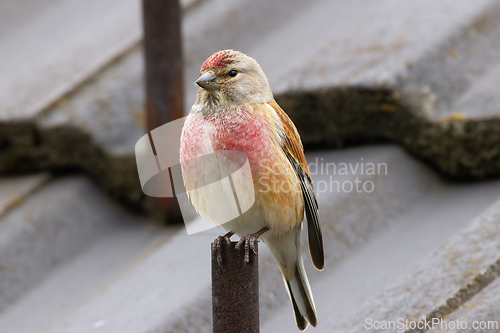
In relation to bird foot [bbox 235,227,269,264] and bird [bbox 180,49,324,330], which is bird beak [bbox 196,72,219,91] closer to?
bird [bbox 180,49,324,330]

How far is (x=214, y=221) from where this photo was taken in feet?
7.40

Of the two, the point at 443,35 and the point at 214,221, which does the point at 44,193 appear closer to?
the point at 214,221

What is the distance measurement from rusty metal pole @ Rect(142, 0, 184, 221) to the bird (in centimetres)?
99

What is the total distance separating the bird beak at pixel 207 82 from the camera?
6.68ft

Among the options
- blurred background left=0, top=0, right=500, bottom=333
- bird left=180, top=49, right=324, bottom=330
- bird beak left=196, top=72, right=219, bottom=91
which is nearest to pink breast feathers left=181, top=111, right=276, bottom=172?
bird left=180, top=49, right=324, bottom=330

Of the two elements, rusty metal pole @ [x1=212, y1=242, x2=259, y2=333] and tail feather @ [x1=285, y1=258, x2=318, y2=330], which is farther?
tail feather @ [x1=285, y1=258, x2=318, y2=330]

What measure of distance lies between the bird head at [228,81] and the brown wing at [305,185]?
0.45 ft

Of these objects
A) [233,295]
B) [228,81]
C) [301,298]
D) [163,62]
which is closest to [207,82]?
[228,81]

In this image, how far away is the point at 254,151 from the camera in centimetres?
203

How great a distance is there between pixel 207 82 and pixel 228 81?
0.32 feet

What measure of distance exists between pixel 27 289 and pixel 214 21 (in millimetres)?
2355

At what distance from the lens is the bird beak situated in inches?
80.1

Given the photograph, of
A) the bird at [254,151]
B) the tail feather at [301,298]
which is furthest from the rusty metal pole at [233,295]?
the tail feather at [301,298]

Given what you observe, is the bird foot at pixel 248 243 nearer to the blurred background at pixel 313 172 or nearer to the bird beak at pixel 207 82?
the blurred background at pixel 313 172
